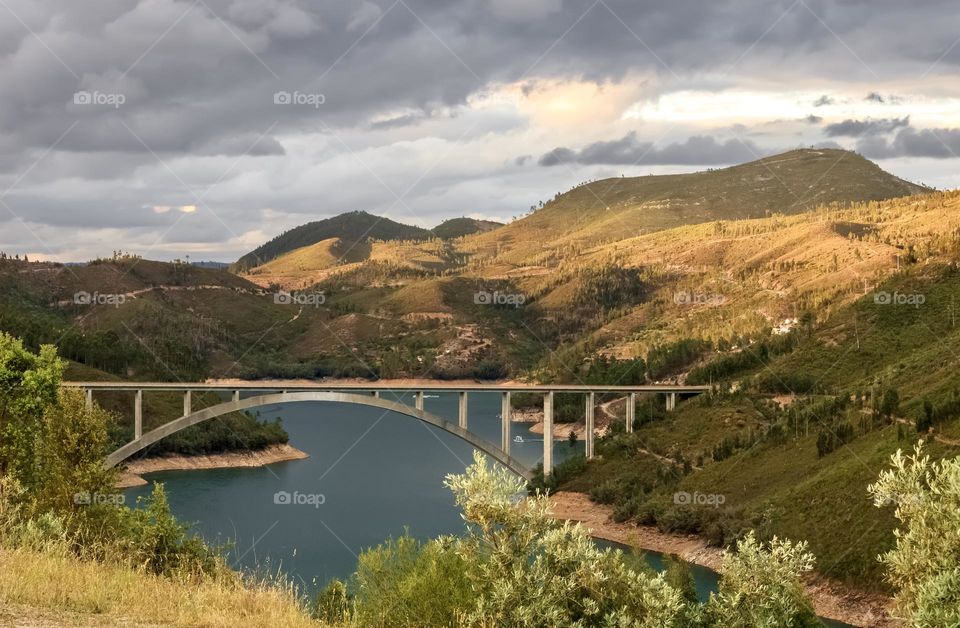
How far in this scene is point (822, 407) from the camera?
179ft

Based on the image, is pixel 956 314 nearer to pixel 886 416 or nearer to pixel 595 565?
pixel 886 416

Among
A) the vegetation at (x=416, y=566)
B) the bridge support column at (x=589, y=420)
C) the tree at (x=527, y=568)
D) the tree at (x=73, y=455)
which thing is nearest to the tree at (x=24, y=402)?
the vegetation at (x=416, y=566)

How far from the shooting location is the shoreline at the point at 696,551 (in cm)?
3603

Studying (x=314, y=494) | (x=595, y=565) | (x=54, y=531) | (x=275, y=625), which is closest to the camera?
(x=275, y=625)

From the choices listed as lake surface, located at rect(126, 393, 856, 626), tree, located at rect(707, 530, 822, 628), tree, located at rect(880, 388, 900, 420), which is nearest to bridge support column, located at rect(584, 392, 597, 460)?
lake surface, located at rect(126, 393, 856, 626)

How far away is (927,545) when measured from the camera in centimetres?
1773

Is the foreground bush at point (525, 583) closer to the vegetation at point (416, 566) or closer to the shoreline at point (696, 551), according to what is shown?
the vegetation at point (416, 566)

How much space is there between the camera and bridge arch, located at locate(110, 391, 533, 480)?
54125 millimetres

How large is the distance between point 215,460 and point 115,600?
7000 cm

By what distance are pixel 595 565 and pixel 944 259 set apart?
68217mm

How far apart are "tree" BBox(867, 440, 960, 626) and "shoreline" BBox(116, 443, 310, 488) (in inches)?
2360

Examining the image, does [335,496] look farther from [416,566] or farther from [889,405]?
[416,566]

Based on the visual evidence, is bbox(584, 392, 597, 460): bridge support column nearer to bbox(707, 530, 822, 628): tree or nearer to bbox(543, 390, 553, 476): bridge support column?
bbox(543, 390, 553, 476): bridge support column

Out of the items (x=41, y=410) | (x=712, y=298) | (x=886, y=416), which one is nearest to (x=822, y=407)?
(x=886, y=416)
